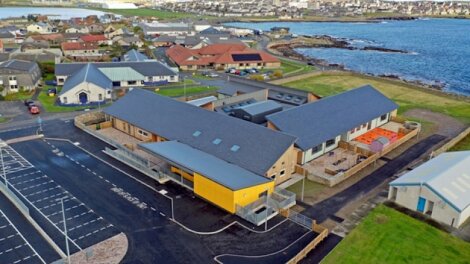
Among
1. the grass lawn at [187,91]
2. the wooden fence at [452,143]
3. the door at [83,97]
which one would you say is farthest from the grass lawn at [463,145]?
the door at [83,97]

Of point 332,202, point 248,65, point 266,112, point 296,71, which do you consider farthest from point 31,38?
point 332,202

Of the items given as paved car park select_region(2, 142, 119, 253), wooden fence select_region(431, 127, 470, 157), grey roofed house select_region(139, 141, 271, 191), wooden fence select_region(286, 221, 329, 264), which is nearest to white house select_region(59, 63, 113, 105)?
paved car park select_region(2, 142, 119, 253)

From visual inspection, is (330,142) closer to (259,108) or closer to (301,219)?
(259,108)

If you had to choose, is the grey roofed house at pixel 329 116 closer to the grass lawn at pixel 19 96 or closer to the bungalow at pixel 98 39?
the grass lawn at pixel 19 96

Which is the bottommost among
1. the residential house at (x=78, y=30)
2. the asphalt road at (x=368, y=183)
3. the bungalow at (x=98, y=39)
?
the asphalt road at (x=368, y=183)

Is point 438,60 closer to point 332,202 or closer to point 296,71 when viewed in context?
point 296,71

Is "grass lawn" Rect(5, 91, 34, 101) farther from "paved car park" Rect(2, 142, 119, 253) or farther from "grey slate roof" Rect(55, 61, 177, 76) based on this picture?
"paved car park" Rect(2, 142, 119, 253)

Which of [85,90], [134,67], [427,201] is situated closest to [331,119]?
[427,201]
